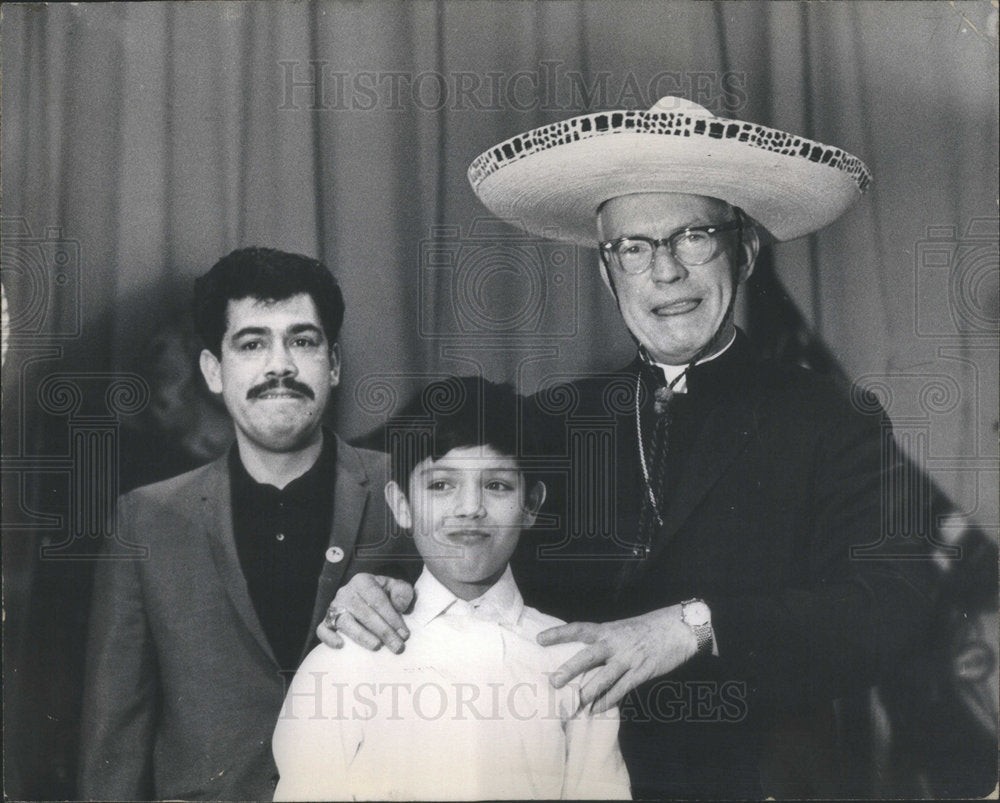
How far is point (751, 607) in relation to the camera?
11.4 ft

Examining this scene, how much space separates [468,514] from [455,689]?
0.52 m

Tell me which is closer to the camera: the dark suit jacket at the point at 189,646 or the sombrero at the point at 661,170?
the sombrero at the point at 661,170

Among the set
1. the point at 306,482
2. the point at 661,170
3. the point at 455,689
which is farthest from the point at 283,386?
the point at 661,170

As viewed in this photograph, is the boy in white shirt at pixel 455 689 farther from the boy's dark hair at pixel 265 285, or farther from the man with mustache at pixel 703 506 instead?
the boy's dark hair at pixel 265 285

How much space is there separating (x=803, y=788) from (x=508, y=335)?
63.6 inches

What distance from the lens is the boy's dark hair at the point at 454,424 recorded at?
352cm

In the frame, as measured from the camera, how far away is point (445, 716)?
3.51m

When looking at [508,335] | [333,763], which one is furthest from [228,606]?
[508,335]

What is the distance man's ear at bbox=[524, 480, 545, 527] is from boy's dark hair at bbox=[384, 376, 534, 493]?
30 millimetres

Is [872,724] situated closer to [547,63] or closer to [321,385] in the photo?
[321,385]

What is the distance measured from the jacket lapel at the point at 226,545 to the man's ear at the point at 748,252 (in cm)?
166

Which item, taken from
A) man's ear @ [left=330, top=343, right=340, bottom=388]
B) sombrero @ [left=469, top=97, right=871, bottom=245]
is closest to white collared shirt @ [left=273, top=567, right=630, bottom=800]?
man's ear @ [left=330, top=343, right=340, bottom=388]

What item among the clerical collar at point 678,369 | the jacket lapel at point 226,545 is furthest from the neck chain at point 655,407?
the jacket lapel at point 226,545

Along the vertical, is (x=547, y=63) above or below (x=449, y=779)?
above
